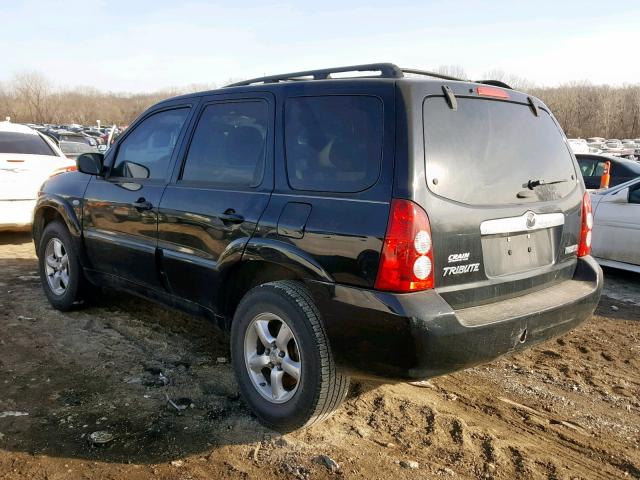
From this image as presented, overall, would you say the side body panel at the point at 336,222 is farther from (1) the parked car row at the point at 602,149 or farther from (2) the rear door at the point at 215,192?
(1) the parked car row at the point at 602,149

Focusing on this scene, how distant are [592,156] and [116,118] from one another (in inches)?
3870

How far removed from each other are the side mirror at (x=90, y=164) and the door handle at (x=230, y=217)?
5.57ft

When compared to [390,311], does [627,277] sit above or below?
below

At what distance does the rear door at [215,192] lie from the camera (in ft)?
10.7

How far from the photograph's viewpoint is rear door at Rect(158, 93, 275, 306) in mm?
3273

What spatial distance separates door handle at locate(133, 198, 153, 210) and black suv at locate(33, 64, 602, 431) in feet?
0.16

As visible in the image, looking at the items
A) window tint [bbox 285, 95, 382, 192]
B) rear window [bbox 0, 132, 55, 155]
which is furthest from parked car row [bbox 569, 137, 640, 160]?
rear window [bbox 0, 132, 55, 155]

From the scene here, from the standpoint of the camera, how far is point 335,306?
2.74 meters

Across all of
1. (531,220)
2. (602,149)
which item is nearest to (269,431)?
(531,220)

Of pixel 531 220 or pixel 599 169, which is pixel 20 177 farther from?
pixel 599 169

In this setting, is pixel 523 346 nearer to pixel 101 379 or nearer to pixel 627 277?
pixel 101 379

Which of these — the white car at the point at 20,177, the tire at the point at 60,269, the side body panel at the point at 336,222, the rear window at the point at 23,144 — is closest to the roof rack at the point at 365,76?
the side body panel at the point at 336,222

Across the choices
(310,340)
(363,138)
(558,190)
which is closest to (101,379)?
(310,340)

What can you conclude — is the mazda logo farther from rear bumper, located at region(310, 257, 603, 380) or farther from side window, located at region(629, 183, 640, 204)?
side window, located at region(629, 183, 640, 204)
